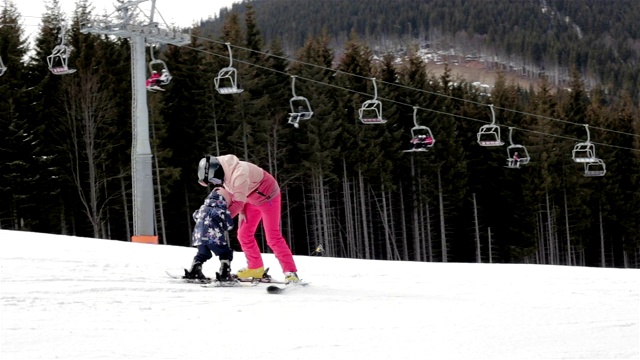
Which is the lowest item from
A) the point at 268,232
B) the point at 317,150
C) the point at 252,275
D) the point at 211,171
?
the point at 317,150

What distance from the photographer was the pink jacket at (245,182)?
8.47m

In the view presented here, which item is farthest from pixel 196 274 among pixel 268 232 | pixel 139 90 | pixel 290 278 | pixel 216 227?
pixel 139 90

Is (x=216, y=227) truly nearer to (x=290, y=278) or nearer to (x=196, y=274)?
(x=196, y=274)

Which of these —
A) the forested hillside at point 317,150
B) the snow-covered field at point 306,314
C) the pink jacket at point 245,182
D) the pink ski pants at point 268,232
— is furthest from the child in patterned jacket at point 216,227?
the forested hillside at point 317,150

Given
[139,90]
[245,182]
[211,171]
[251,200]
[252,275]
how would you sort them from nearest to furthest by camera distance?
[245,182], [211,171], [251,200], [252,275], [139,90]

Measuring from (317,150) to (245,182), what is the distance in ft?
111

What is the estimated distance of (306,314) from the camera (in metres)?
7.35

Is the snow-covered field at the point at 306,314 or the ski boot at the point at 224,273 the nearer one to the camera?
the snow-covered field at the point at 306,314

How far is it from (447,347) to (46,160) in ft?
102

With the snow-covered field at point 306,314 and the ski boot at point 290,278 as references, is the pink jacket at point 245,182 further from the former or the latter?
the snow-covered field at point 306,314

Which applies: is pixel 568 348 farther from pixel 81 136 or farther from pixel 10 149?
pixel 81 136

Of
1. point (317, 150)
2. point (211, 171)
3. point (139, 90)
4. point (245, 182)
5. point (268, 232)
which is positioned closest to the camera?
point (245, 182)

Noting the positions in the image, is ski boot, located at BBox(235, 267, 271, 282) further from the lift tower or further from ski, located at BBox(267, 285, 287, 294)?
the lift tower

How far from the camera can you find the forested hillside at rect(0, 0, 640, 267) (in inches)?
1428
